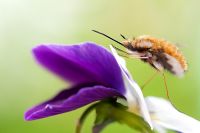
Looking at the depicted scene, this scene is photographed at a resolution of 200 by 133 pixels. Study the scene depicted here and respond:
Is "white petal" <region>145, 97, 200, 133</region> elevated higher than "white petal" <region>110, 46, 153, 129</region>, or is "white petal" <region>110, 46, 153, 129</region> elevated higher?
"white petal" <region>110, 46, 153, 129</region>

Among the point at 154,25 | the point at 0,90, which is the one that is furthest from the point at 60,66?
the point at 154,25

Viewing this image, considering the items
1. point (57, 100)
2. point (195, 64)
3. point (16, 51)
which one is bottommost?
point (195, 64)

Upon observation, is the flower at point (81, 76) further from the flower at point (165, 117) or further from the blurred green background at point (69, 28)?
the blurred green background at point (69, 28)

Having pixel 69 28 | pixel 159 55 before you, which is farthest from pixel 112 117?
pixel 69 28

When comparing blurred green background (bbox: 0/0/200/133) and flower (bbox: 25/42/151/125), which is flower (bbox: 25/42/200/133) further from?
blurred green background (bbox: 0/0/200/133)

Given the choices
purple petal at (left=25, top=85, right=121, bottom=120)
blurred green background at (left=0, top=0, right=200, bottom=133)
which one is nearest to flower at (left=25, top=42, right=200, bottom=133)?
purple petal at (left=25, top=85, right=121, bottom=120)

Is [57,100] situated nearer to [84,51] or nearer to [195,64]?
[84,51]

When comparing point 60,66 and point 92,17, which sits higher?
point 60,66
